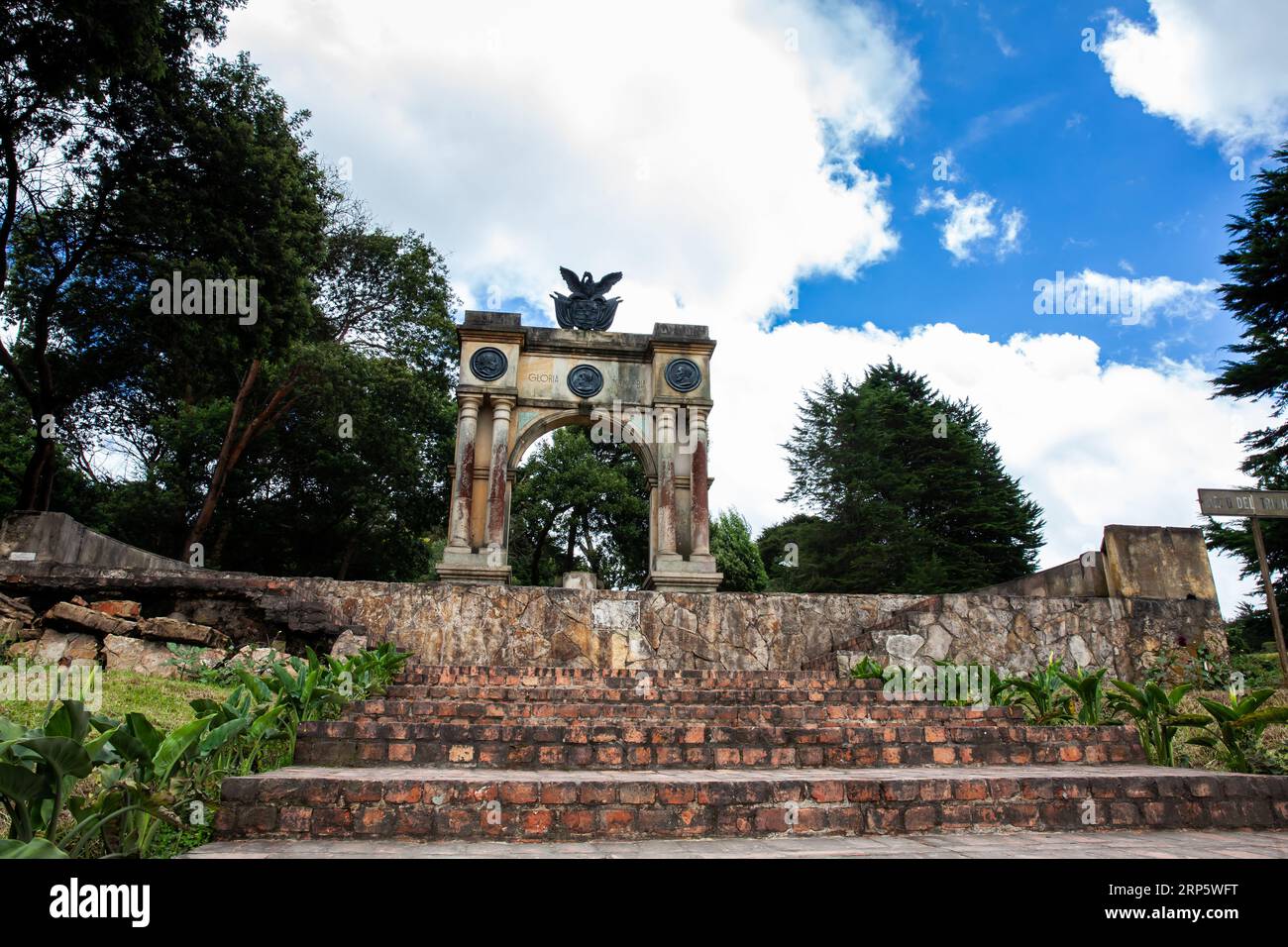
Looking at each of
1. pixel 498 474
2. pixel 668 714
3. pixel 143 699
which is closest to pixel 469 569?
pixel 498 474

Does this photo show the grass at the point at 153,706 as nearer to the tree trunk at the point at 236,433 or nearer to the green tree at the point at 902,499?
the tree trunk at the point at 236,433

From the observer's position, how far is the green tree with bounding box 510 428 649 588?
28.1m

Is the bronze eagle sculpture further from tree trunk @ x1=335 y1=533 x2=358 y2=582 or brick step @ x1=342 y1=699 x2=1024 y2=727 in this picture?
tree trunk @ x1=335 y1=533 x2=358 y2=582

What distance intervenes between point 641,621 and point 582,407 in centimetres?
466

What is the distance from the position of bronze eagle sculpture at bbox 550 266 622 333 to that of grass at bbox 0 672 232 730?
354 inches

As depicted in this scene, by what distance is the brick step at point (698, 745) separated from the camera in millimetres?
4840

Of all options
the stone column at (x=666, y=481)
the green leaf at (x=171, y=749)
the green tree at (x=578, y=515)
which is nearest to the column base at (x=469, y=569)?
the stone column at (x=666, y=481)

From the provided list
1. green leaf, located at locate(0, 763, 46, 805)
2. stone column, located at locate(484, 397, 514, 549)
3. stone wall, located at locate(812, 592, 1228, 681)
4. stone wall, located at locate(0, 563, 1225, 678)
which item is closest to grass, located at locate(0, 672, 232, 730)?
stone wall, located at locate(0, 563, 1225, 678)

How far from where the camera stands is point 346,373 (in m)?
19.9

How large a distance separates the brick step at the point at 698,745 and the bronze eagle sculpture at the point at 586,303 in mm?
10282

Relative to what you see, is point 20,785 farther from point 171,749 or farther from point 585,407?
point 585,407

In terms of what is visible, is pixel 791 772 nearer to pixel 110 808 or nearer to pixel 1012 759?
pixel 1012 759
